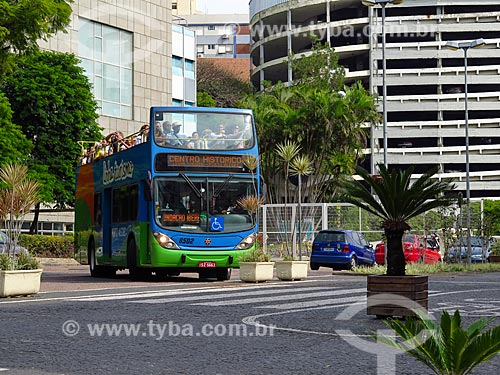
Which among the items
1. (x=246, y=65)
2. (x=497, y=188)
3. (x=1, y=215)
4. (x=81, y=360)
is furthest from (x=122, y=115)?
(x=246, y=65)

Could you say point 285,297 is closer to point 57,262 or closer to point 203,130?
point 203,130

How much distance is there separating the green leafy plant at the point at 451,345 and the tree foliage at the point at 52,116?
44.3 metres

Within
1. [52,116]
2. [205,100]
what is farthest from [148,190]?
[205,100]

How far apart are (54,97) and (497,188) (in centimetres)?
5012

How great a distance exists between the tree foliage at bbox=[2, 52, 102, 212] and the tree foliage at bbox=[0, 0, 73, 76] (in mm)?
22586

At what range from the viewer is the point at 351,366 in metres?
8.88

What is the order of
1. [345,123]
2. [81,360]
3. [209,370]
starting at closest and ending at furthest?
[209,370] < [81,360] < [345,123]

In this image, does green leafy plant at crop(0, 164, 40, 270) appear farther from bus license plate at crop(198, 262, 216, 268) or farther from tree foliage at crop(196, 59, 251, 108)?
tree foliage at crop(196, 59, 251, 108)

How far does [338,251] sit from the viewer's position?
32.7 metres

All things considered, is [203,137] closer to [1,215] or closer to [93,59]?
[1,215]

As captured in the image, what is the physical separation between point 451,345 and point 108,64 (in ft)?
200

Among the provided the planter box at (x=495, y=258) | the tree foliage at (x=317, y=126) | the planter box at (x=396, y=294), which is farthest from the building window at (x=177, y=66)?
the planter box at (x=396, y=294)

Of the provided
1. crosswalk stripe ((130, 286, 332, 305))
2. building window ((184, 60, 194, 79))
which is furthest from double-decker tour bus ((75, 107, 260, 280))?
building window ((184, 60, 194, 79))

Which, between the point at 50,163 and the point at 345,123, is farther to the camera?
the point at 345,123
